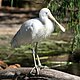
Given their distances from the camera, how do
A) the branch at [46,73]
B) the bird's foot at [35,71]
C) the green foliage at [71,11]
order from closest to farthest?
1. the branch at [46,73]
2. the bird's foot at [35,71]
3. the green foliage at [71,11]

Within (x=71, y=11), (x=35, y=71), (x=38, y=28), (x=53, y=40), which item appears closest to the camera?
(x=35, y=71)

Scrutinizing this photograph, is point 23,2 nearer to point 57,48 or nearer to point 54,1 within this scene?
point 57,48

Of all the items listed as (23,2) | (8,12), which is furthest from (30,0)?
(8,12)

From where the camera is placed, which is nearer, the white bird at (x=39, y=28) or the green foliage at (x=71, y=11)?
the white bird at (x=39, y=28)

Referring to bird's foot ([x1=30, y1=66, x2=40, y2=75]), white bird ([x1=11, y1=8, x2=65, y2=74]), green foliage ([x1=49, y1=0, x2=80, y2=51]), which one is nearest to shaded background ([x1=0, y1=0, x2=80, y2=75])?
green foliage ([x1=49, y1=0, x2=80, y2=51])

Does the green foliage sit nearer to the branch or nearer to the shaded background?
the shaded background

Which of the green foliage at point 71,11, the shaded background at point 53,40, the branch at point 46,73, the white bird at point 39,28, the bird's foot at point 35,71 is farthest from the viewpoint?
the shaded background at point 53,40

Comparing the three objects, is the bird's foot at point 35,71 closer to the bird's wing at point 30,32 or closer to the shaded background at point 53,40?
the bird's wing at point 30,32

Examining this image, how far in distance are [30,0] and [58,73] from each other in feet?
44.2

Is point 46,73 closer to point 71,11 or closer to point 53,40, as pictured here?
point 71,11

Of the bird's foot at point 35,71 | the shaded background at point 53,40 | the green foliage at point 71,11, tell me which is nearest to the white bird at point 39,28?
the bird's foot at point 35,71

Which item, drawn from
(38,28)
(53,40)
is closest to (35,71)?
(38,28)

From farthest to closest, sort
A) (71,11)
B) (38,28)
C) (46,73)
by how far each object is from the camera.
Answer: (71,11) → (38,28) → (46,73)

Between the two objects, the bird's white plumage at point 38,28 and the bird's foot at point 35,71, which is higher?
the bird's white plumage at point 38,28
